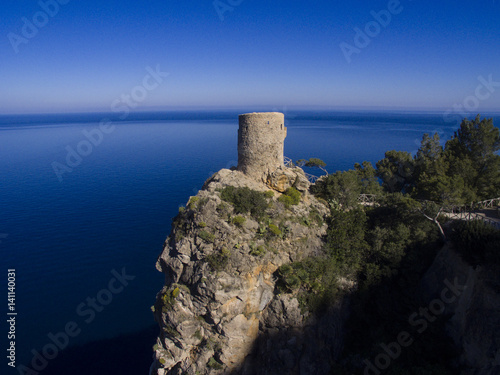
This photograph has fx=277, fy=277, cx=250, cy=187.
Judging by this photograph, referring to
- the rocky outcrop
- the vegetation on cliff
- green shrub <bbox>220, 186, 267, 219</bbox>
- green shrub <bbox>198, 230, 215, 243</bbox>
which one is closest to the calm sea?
green shrub <bbox>198, 230, 215, 243</bbox>

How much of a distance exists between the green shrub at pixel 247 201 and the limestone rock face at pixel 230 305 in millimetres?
498

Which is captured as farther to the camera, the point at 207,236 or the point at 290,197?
the point at 290,197

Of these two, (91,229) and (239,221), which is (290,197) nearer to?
(239,221)

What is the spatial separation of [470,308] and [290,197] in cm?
1271

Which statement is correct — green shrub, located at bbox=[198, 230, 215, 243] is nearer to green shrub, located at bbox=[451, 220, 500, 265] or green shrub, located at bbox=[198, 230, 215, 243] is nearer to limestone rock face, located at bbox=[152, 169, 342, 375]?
limestone rock face, located at bbox=[152, 169, 342, 375]

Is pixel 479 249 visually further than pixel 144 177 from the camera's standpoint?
No

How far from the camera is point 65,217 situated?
45375 mm

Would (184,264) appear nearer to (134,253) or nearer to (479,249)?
(479,249)

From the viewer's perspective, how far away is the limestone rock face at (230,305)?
17250 millimetres

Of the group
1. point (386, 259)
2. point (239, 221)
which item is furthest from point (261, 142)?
point (386, 259)

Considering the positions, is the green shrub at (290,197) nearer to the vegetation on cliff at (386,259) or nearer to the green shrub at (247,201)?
the green shrub at (247,201)

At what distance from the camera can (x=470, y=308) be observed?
16.3m

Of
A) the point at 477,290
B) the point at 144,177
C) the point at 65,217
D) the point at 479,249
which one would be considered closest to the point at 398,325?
the point at 477,290

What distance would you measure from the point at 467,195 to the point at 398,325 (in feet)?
41.7
